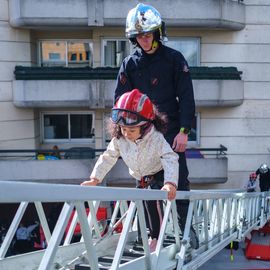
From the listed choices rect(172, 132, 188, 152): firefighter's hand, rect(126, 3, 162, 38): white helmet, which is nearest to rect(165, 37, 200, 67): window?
rect(126, 3, 162, 38): white helmet

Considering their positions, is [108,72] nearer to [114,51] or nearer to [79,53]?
[114,51]

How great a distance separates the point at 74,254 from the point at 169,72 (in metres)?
1.60

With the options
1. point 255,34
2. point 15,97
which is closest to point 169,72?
point 15,97

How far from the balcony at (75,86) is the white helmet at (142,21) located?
7.61 m

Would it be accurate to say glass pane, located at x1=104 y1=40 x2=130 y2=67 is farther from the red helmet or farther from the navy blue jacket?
the red helmet

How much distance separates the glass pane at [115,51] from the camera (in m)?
11.4

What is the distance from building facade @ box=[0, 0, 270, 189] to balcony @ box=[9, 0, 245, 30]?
0.03 metres

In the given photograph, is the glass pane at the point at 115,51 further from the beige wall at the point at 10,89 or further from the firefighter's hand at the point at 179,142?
the firefighter's hand at the point at 179,142

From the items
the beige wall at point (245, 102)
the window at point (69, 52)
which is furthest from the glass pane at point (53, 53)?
the beige wall at point (245, 102)

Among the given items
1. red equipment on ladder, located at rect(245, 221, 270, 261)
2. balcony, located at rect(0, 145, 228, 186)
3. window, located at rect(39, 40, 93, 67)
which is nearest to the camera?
red equipment on ladder, located at rect(245, 221, 270, 261)

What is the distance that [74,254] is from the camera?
Result: 2.85 meters

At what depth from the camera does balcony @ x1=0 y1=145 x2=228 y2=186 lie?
10.2 m

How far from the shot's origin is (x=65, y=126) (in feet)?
39.7

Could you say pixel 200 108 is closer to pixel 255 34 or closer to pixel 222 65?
pixel 222 65
